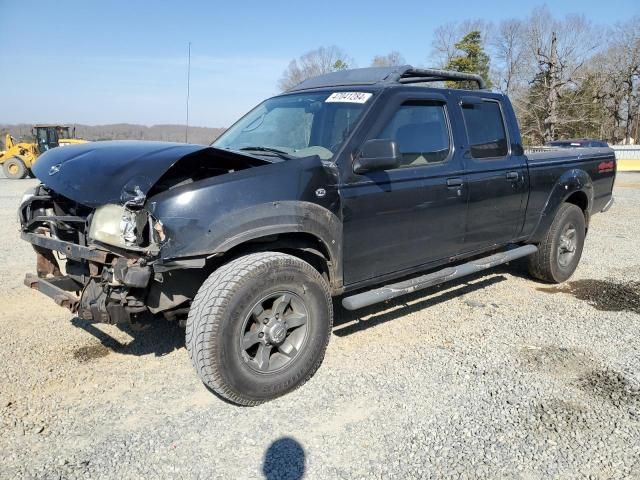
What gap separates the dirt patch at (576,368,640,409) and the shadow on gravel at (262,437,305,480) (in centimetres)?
203

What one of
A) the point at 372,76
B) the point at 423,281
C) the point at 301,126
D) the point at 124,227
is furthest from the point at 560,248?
the point at 124,227

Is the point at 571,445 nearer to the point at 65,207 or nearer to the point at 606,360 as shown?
the point at 606,360

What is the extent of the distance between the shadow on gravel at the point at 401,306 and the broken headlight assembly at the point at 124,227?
78.5 inches

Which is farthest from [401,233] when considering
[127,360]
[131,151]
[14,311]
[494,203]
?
[14,311]

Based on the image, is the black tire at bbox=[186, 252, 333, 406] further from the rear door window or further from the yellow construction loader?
the yellow construction loader

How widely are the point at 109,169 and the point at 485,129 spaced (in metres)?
3.27

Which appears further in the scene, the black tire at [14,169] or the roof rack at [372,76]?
the black tire at [14,169]

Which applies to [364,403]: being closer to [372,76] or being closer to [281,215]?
[281,215]

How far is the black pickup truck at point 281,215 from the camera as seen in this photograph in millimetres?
2879

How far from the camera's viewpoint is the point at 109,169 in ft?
10.2

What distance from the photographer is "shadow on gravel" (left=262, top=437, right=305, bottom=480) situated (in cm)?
253

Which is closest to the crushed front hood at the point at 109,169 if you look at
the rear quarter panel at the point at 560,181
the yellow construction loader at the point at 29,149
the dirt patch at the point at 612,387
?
the dirt patch at the point at 612,387

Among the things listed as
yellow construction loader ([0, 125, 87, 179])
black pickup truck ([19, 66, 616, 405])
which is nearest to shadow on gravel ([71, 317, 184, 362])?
black pickup truck ([19, 66, 616, 405])

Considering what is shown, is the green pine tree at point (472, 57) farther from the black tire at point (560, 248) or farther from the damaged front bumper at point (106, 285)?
the damaged front bumper at point (106, 285)
